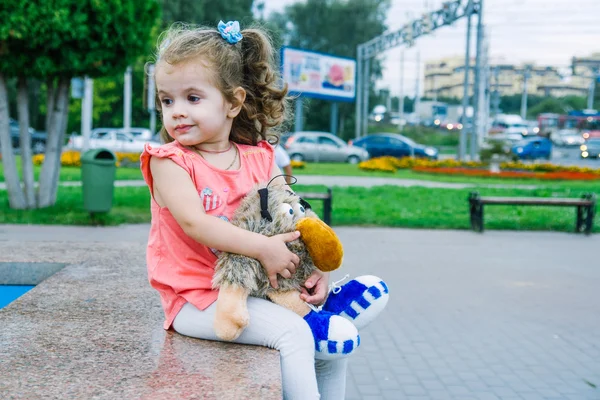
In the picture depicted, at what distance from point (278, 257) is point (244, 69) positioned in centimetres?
78

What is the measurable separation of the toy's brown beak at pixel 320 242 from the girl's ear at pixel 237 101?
1.74 feet

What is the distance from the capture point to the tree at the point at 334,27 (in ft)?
163

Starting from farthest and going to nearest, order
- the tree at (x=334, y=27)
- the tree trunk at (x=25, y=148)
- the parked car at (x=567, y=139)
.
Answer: the tree at (x=334, y=27), the parked car at (x=567, y=139), the tree trunk at (x=25, y=148)

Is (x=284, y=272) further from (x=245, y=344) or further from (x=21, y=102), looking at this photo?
(x=21, y=102)

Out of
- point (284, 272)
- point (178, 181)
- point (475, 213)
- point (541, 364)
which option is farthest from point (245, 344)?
point (475, 213)

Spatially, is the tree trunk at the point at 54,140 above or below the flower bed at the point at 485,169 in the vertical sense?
above

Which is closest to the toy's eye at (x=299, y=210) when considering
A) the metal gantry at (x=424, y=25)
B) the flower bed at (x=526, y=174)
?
the flower bed at (x=526, y=174)

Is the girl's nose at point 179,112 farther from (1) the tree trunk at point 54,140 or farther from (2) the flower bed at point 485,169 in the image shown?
(2) the flower bed at point 485,169

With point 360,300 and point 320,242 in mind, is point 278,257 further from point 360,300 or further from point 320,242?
point 360,300

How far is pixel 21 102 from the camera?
34.0ft

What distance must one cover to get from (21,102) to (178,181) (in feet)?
29.4

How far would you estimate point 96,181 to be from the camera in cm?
919

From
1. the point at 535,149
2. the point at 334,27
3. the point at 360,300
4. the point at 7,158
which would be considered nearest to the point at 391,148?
the point at 535,149

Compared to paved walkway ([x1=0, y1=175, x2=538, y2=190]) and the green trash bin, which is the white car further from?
the green trash bin
